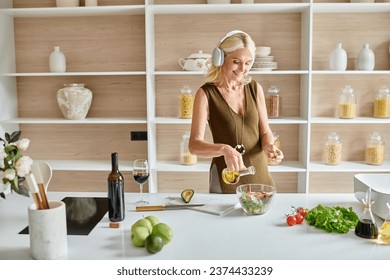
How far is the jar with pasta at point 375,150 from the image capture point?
3.09m

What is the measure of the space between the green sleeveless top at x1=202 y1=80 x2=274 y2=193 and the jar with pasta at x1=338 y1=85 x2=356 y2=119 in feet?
4.08

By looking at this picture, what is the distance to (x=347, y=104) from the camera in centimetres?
308

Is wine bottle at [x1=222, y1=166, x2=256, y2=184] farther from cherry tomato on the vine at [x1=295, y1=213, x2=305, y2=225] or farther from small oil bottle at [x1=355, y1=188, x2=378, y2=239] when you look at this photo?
small oil bottle at [x1=355, y1=188, x2=378, y2=239]

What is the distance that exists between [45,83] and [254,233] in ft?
8.35

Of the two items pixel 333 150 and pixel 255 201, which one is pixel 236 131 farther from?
pixel 333 150

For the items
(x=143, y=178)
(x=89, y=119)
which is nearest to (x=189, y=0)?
(x=89, y=119)

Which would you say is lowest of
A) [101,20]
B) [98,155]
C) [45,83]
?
[98,155]

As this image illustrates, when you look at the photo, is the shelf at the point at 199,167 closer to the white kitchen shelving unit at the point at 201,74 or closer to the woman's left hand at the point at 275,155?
the white kitchen shelving unit at the point at 201,74

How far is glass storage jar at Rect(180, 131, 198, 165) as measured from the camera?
3.17m

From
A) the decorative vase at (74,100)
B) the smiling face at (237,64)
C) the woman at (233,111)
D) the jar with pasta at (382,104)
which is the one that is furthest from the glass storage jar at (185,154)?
the jar with pasta at (382,104)

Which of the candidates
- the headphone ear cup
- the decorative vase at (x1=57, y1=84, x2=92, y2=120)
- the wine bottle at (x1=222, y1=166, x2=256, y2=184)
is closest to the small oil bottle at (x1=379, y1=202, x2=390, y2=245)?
the wine bottle at (x1=222, y1=166, x2=256, y2=184)

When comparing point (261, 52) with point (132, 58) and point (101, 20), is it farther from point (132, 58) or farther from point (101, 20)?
point (101, 20)

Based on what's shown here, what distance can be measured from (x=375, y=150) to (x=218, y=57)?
169 cm

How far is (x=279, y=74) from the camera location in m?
3.20
